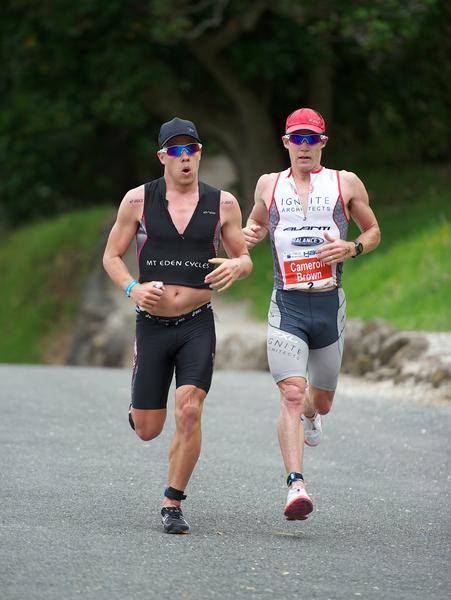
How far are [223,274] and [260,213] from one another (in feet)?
3.27

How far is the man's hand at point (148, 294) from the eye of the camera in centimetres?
698

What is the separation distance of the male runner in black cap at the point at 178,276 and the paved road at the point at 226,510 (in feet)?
1.88

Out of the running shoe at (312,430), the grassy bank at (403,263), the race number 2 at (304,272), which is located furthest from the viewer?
the grassy bank at (403,263)

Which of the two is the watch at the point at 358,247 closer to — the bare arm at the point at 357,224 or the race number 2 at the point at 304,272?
the bare arm at the point at 357,224

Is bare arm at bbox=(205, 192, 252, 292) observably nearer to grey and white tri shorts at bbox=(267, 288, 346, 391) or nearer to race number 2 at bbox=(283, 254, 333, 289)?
race number 2 at bbox=(283, 254, 333, 289)

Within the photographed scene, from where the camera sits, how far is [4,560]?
6156 millimetres

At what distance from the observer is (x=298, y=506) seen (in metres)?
6.84

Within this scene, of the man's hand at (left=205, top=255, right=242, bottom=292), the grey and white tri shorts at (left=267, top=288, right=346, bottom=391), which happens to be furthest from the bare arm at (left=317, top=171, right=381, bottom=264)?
the man's hand at (left=205, top=255, right=242, bottom=292)

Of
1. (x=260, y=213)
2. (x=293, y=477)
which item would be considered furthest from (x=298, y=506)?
(x=260, y=213)

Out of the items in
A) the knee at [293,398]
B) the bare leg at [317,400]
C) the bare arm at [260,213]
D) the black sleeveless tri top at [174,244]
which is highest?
the bare arm at [260,213]

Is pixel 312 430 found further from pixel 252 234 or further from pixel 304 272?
pixel 252 234

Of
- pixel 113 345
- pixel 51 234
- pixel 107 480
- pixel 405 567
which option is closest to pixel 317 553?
pixel 405 567

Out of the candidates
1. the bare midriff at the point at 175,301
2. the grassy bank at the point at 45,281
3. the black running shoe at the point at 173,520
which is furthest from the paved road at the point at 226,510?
the grassy bank at the point at 45,281

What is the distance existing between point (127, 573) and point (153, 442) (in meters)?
4.53
